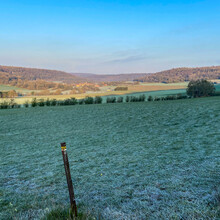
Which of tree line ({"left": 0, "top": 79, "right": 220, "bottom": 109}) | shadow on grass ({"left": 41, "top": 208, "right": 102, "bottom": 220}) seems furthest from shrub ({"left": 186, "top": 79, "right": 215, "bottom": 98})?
shadow on grass ({"left": 41, "top": 208, "right": 102, "bottom": 220})

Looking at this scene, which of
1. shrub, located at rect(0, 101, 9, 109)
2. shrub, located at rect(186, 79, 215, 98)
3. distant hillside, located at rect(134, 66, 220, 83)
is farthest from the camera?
distant hillside, located at rect(134, 66, 220, 83)

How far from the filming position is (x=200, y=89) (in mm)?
36469

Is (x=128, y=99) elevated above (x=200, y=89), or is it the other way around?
(x=200, y=89)

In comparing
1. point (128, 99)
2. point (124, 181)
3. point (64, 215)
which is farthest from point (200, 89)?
point (64, 215)

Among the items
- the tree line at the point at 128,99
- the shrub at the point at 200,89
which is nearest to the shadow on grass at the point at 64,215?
the tree line at the point at 128,99

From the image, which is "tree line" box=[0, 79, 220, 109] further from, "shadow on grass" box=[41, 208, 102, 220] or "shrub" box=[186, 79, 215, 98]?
"shadow on grass" box=[41, 208, 102, 220]

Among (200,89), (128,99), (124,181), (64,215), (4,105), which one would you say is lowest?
(124,181)

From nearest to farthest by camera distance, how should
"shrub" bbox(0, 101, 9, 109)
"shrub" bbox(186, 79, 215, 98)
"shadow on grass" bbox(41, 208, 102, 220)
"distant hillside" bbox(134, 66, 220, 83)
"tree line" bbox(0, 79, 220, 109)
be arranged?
"shadow on grass" bbox(41, 208, 102, 220)
"shrub" bbox(0, 101, 9, 109)
"tree line" bbox(0, 79, 220, 109)
"shrub" bbox(186, 79, 215, 98)
"distant hillside" bbox(134, 66, 220, 83)

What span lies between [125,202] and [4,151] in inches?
232

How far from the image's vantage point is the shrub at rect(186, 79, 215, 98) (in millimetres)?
36031

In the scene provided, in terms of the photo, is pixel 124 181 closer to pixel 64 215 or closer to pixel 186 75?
pixel 64 215

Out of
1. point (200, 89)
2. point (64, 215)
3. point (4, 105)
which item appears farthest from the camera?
point (200, 89)

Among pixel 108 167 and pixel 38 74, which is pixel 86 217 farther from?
pixel 38 74

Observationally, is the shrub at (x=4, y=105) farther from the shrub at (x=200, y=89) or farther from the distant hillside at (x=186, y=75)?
the distant hillside at (x=186, y=75)
